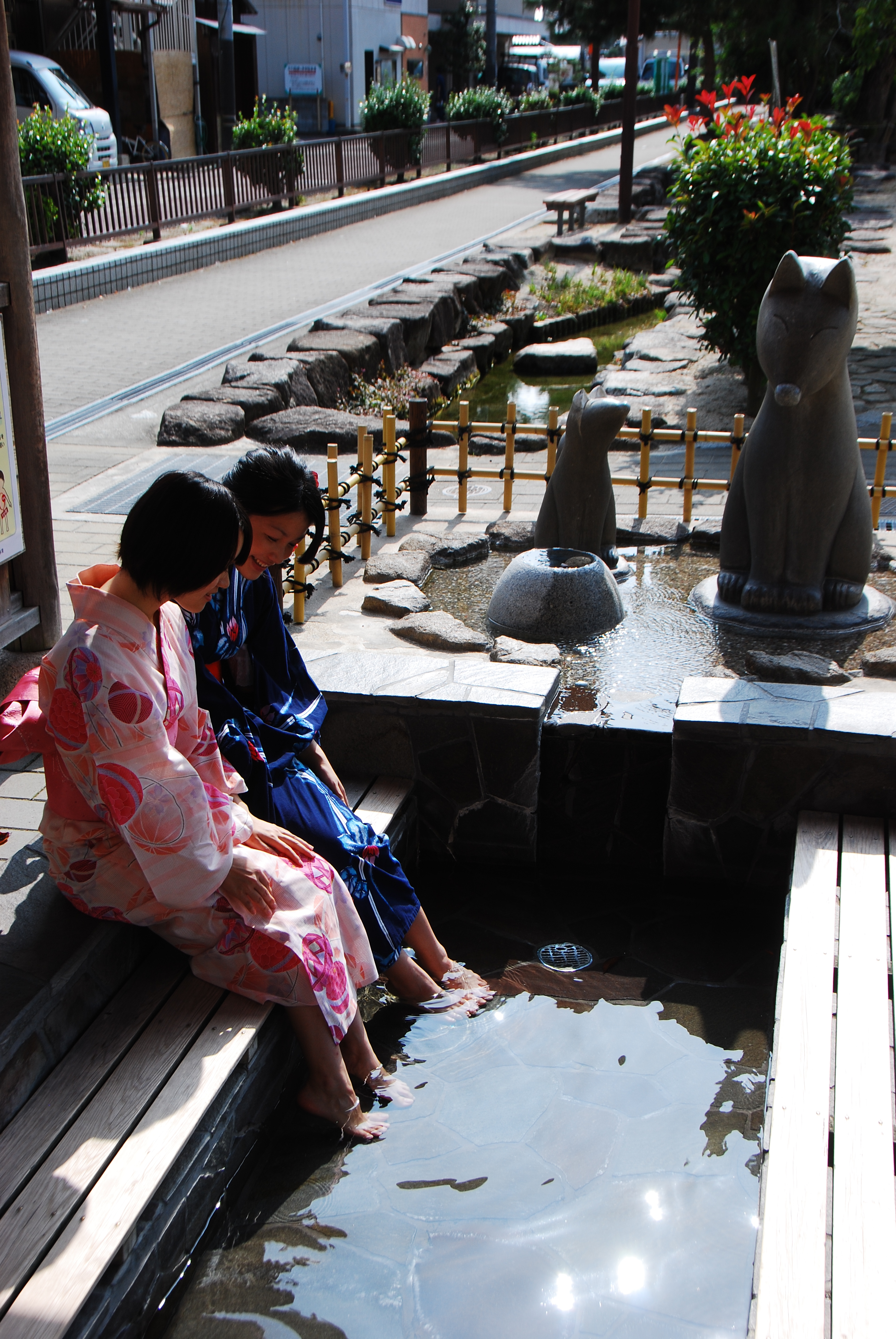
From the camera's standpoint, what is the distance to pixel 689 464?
648cm

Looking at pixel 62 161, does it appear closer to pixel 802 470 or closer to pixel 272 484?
pixel 802 470

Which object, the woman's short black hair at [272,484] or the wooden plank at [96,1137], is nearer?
the wooden plank at [96,1137]

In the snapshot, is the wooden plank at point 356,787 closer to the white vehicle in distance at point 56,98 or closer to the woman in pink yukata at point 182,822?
the woman in pink yukata at point 182,822

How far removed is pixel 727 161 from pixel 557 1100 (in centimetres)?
725

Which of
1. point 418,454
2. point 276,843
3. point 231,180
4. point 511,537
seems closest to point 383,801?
point 276,843

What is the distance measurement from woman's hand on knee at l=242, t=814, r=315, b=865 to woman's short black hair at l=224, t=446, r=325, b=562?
0.78m

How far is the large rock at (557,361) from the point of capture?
477 inches

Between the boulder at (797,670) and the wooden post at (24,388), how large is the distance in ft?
8.92

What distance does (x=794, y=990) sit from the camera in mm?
2793

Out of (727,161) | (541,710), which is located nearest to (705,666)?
(541,710)

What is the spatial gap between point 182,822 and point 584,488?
344 cm

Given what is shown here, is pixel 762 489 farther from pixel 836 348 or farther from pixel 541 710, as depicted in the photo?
pixel 541 710

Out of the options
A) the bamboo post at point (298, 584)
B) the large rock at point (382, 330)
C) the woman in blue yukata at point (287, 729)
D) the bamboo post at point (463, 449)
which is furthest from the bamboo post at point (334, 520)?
the large rock at point (382, 330)

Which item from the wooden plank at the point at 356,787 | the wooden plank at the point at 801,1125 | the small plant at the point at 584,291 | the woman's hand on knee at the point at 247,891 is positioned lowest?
the wooden plank at the point at 356,787
